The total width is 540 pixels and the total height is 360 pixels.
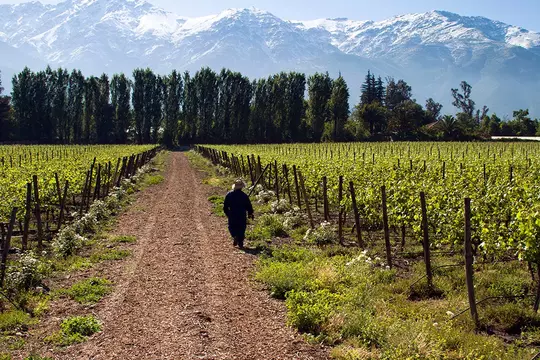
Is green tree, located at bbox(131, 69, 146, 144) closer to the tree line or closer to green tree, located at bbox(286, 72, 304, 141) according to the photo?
the tree line

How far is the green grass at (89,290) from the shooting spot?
8.23m

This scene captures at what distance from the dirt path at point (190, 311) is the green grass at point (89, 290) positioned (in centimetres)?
20

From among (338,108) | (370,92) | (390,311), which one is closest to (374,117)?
(338,108)

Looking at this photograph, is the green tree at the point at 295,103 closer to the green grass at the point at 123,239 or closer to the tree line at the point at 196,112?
the tree line at the point at 196,112

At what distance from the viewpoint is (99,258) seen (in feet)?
35.6

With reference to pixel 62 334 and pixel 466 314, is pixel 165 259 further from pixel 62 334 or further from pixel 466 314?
pixel 466 314

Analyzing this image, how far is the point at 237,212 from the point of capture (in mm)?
12102

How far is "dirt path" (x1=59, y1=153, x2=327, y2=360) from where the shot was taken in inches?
252

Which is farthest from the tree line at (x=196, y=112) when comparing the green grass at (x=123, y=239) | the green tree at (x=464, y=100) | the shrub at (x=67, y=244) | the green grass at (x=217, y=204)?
the shrub at (x=67, y=244)

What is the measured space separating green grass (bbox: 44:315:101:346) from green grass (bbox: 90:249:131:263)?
3.55 m

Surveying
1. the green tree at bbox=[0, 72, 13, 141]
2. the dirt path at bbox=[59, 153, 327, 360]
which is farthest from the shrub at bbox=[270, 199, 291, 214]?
the green tree at bbox=[0, 72, 13, 141]

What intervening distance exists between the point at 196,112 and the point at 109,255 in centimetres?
8159

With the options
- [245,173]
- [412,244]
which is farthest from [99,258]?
[245,173]

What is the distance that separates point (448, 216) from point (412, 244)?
9.76ft
